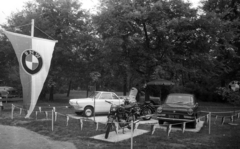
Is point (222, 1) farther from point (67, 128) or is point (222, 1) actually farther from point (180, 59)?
point (67, 128)

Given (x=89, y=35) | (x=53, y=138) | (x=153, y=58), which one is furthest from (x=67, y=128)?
(x=89, y=35)

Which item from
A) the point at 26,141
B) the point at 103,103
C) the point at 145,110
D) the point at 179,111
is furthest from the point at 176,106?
the point at 26,141

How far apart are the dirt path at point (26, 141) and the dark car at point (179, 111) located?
4.96 metres

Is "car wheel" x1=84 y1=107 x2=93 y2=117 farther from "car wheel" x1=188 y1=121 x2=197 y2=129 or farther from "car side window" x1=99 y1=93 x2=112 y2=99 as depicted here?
"car wheel" x1=188 y1=121 x2=197 y2=129

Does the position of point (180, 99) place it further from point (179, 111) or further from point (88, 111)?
point (88, 111)

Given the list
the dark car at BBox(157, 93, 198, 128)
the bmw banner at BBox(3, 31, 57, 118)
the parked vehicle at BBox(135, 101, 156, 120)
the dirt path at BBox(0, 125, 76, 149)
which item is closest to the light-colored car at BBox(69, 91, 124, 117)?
the parked vehicle at BBox(135, 101, 156, 120)

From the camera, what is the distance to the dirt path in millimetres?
6730

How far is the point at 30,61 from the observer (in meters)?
8.95

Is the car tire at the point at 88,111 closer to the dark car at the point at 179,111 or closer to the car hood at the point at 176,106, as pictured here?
the dark car at the point at 179,111

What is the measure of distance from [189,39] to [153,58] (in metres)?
3.34

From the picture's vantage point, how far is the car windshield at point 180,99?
11.1 meters

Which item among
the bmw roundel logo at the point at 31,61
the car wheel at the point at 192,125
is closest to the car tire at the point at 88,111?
the bmw roundel logo at the point at 31,61

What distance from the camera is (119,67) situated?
1923cm

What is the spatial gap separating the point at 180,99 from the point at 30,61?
722 cm
